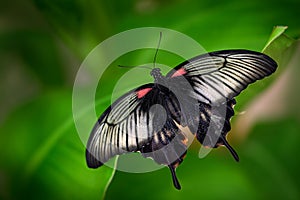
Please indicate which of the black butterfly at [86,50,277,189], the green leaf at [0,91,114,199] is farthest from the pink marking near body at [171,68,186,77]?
the green leaf at [0,91,114,199]

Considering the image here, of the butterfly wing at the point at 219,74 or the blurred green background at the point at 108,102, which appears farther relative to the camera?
the blurred green background at the point at 108,102

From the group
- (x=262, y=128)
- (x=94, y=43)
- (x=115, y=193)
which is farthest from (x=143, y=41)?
(x=262, y=128)

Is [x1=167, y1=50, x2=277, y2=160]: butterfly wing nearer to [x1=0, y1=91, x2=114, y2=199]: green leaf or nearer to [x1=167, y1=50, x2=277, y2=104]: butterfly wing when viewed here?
[x1=167, y1=50, x2=277, y2=104]: butterfly wing

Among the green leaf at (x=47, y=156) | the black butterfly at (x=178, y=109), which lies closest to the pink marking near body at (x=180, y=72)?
the black butterfly at (x=178, y=109)

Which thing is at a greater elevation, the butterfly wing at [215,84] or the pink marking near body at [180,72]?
the pink marking near body at [180,72]

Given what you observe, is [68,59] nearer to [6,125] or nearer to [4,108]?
[4,108]

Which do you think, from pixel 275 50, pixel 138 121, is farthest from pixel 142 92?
pixel 275 50

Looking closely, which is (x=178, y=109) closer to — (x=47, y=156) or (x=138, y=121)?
(x=138, y=121)

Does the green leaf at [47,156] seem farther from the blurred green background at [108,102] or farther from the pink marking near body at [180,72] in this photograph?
the pink marking near body at [180,72]
